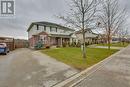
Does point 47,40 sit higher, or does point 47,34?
point 47,34

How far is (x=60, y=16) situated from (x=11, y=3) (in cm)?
748

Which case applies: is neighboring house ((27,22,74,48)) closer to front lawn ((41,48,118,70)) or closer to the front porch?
the front porch

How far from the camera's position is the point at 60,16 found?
51.6 ft

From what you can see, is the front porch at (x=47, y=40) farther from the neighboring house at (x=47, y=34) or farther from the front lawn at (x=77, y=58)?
the front lawn at (x=77, y=58)

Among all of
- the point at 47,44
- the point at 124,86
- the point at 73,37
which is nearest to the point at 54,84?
the point at 124,86

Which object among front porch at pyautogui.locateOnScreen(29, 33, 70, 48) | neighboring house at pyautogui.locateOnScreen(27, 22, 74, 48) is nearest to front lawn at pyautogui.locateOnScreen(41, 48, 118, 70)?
front porch at pyautogui.locateOnScreen(29, 33, 70, 48)

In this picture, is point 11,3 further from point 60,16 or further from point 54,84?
point 54,84

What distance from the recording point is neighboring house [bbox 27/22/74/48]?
33625 millimetres

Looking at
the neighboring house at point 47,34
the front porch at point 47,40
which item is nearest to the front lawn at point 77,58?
the front porch at point 47,40

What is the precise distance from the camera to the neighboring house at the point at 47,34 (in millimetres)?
33625

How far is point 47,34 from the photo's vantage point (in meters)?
34.1

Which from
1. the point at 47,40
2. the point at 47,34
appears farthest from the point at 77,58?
the point at 47,34

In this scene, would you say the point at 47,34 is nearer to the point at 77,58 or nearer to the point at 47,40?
the point at 47,40

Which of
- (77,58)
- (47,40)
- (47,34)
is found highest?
(47,34)
